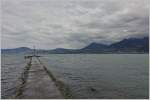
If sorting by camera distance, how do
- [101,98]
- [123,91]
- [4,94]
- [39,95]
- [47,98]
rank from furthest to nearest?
1. [123,91]
2. [4,94]
3. [101,98]
4. [39,95]
5. [47,98]

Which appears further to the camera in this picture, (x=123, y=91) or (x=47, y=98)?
(x=123, y=91)

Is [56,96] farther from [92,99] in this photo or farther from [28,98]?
[92,99]

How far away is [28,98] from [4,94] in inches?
134

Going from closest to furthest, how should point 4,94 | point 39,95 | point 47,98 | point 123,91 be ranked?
point 47,98 → point 39,95 → point 4,94 → point 123,91

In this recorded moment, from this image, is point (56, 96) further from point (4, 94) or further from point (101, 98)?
point (4, 94)

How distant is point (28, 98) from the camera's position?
11.4m

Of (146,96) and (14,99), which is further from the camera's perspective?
(146,96)

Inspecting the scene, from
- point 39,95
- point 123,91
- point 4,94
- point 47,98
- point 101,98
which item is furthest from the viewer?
point 123,91

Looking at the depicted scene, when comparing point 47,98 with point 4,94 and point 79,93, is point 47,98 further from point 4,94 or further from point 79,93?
point 4,94

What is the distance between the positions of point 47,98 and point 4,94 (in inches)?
180

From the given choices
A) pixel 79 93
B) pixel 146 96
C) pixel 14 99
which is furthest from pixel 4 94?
pixel 146 96

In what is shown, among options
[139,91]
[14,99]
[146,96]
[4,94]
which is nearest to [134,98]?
[146,96]

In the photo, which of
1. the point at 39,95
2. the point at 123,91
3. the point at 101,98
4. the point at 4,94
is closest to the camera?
→ the point at 39,95

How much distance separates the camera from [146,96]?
45.4ft
